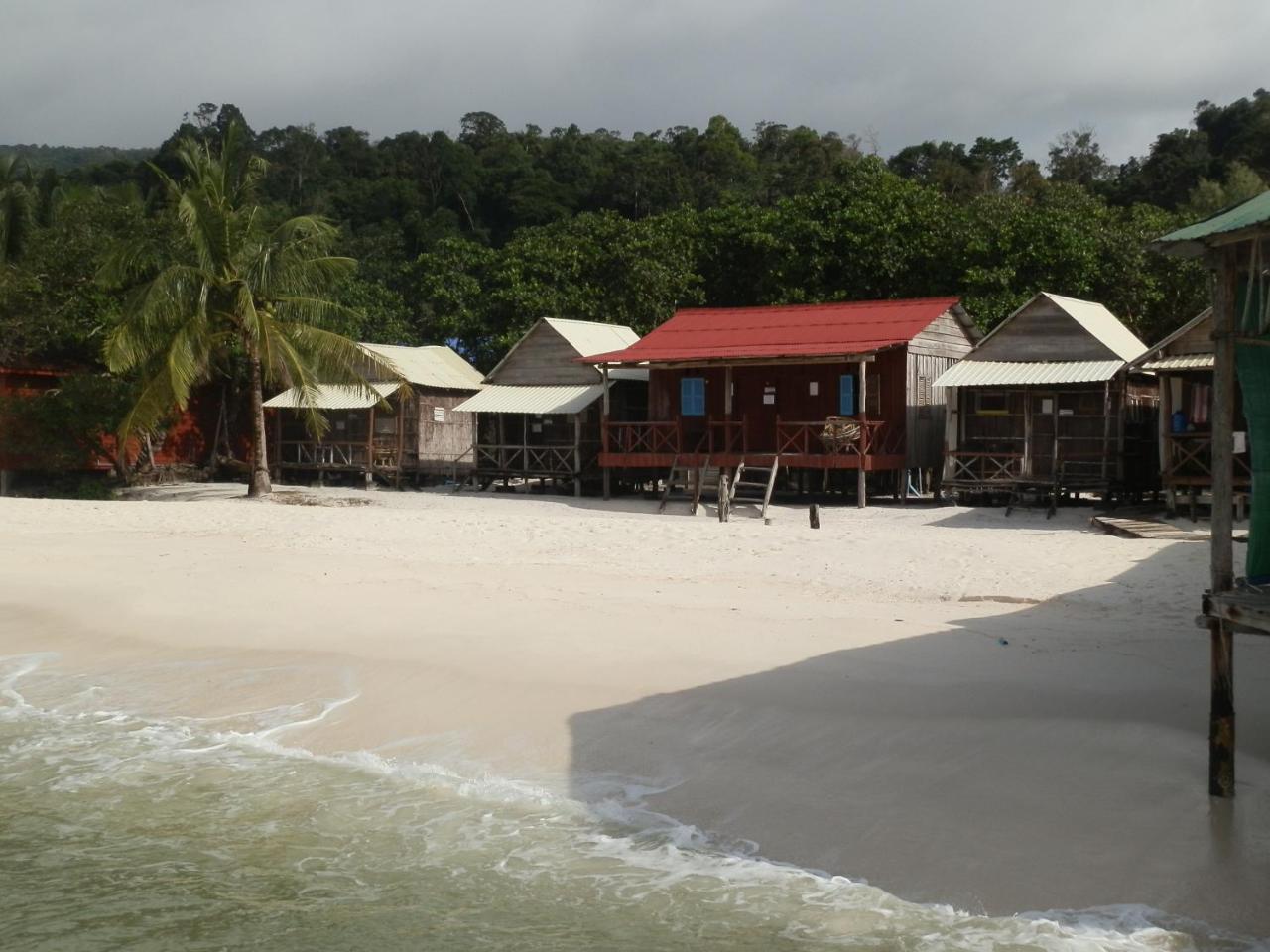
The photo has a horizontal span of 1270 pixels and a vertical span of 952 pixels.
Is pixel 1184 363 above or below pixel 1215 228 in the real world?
below

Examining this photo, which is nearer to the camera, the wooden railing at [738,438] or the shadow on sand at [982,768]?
the shadow on sand at [982,768]

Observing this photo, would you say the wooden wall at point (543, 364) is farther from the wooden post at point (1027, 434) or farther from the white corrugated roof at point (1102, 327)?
the white corrugated roof at point (1102, 327)

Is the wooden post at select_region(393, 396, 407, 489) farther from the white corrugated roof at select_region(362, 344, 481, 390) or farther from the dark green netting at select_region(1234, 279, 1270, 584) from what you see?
the dark green netting at select_region(1234, 279, 1270, 584)

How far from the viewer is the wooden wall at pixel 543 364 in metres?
29.4

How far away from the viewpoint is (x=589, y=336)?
30109 mm

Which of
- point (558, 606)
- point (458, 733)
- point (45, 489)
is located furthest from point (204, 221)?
point (458, 733)

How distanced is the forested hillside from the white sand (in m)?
13.5

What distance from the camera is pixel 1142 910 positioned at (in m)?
6.36

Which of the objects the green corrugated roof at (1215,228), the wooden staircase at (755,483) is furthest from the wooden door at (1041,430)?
the green corrugated roof at (1215,228)

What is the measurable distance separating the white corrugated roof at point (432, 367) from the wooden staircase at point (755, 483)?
26.6 feet

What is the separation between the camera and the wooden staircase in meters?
23.7

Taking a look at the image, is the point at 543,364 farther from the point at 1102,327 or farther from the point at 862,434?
the point at 1102,327

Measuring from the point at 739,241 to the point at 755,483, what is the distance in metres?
14.6

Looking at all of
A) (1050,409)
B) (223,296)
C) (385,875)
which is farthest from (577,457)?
(385,875)
